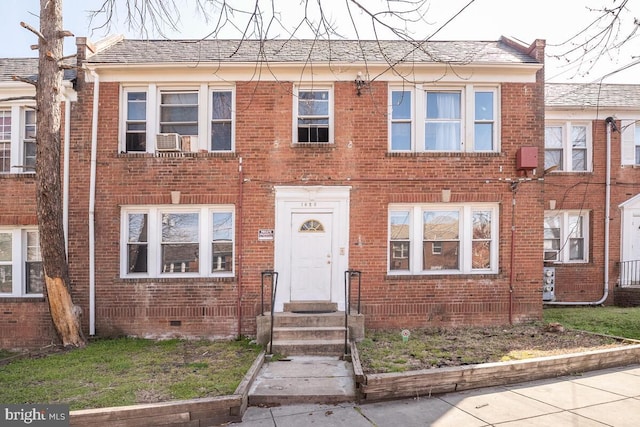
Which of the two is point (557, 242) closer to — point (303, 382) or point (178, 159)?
point (303, 382)

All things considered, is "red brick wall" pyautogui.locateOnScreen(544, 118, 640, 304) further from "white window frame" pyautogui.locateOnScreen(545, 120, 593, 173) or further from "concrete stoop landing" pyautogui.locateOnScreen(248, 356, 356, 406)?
"concrete stoop landing" pyautogui.locateOnScreen(248, 356, 356, 406)

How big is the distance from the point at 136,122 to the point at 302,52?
393 centimetres

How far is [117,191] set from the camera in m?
7.94

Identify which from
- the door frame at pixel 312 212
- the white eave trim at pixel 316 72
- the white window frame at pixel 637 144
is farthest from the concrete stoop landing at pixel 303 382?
the white window frame at pixel 637 144

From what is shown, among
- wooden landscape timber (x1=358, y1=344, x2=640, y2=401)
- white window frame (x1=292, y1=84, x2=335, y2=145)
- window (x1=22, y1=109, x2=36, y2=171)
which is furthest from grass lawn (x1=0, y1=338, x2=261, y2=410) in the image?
white window frame (x1=292, y1=84, x2=335, y2=145)

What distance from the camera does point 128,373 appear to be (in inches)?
225

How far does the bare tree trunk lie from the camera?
696 cm

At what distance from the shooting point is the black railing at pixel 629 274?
11047 millimetres

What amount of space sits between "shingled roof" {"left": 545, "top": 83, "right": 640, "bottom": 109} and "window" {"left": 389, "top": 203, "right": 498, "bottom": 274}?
5.35 meters

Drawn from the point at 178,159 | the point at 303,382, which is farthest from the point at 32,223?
the point at 303,382

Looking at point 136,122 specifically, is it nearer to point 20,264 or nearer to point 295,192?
point 295,192

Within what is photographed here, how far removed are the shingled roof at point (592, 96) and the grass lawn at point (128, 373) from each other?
10929mm

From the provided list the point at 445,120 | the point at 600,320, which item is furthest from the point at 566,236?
the point at 445,120

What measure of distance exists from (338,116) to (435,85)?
2192 millimetres
